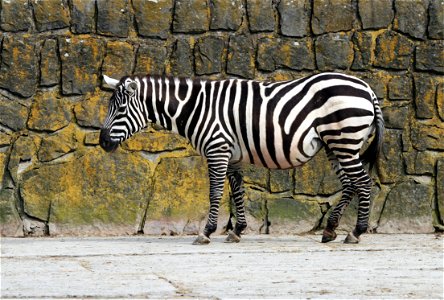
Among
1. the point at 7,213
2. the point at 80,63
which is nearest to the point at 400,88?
the point at 80,63

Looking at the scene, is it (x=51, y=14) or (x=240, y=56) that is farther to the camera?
(x=240, y=56)

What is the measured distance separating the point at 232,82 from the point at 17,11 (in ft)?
7.57

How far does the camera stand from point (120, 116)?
9.85 metres

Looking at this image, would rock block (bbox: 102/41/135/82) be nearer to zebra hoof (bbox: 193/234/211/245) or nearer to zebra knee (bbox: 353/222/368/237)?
zebra hoof (bbox: 193/234/211/245)

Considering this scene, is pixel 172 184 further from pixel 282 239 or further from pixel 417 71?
pixel 417 71

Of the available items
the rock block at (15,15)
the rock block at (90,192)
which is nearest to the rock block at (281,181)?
the rock block at (90,192)

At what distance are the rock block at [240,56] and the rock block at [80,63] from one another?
132cm

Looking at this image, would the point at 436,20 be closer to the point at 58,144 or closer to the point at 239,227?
the point at 239,227

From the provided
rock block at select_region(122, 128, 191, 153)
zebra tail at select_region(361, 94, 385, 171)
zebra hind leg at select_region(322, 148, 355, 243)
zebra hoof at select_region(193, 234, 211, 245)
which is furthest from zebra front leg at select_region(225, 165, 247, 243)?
zebra tail at select_region(361, 94, 385, 171)

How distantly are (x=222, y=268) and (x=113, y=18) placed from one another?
3.53 meters

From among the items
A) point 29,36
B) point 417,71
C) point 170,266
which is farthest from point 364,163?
point 29,36

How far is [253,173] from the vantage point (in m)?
10.6

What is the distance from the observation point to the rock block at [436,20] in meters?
10.6

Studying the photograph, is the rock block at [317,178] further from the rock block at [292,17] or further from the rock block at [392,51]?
the rock block at [292,17]
